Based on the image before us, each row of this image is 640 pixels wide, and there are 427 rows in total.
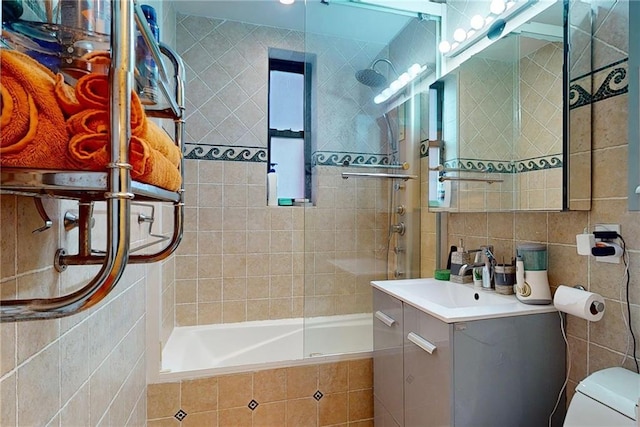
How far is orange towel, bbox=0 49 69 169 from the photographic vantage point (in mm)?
430

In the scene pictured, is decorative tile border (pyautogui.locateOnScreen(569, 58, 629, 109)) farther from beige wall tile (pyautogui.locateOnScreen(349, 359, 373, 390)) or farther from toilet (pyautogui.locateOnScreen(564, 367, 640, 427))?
beige wall tile (pyautogui.locateOnScreen(349, 359, 373, 390))

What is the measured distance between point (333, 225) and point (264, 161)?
2.60 ft

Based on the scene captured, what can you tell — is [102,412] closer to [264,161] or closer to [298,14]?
[264,161]

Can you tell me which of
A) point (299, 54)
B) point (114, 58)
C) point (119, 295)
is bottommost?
point (119, 295)

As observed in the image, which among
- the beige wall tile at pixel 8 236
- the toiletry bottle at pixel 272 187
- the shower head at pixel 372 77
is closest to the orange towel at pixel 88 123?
the beige wall tile at pixel 8 236

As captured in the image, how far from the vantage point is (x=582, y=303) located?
107 centimetres

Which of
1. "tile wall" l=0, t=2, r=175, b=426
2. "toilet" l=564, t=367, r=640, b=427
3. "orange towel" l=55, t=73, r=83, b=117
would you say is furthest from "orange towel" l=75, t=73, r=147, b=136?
"toilet" l=564, t=367, r=640, b=427

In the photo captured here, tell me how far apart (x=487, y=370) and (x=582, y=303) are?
373 millimetres

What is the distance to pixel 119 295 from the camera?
124 centimetres

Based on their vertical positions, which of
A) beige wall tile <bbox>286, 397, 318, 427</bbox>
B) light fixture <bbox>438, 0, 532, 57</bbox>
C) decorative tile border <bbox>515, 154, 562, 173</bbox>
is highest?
light fixture <bbox>438, 0, 532, 57</bbox>

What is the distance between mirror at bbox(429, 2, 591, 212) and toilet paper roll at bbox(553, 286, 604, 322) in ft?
1.01

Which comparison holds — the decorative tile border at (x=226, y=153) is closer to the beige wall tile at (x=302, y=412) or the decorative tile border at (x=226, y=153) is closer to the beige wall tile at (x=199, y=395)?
the beige wall tile at (x=199, y=395)

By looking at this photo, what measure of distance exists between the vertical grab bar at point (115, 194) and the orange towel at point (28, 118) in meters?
0.08

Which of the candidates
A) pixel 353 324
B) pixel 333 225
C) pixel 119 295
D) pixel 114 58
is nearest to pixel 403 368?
pixel 353 324
